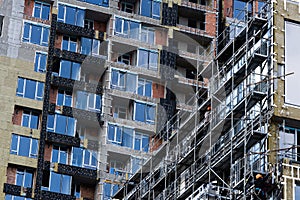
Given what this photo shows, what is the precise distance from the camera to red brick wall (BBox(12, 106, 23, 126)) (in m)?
109

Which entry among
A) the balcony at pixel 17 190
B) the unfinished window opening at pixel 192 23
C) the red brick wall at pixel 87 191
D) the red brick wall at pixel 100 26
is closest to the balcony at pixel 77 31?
the red brick wall at pixel 100 26

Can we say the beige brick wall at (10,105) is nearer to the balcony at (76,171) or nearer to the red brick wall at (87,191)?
the balcony at (76,171)

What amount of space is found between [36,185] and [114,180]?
7.65 meters

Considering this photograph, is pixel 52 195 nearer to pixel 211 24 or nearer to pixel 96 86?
pixel 96 86

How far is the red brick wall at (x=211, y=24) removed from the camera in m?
119

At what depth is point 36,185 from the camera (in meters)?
108

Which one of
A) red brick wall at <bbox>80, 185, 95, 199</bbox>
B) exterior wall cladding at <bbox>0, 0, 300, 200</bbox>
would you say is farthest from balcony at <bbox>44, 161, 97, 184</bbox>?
red brick wall at <bbox>80, 185, 95, 199</bbox>

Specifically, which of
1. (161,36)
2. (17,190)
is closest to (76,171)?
(17,190)

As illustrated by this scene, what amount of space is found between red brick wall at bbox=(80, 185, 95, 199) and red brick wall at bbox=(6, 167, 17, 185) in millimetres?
7036

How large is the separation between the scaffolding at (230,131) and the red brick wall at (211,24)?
32.4 m

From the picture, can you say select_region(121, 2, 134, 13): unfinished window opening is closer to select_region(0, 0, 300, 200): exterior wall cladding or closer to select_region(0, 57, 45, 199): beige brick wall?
select_region(0, 0, 300, 200): exterior wall cladding

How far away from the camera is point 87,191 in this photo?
11081cm

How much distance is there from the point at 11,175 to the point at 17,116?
590cm

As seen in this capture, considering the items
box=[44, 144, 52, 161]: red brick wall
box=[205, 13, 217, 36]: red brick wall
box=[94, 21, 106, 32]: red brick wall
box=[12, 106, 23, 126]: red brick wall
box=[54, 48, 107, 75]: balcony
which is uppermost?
box=[205, 13, 217, 36]: red brick wall
